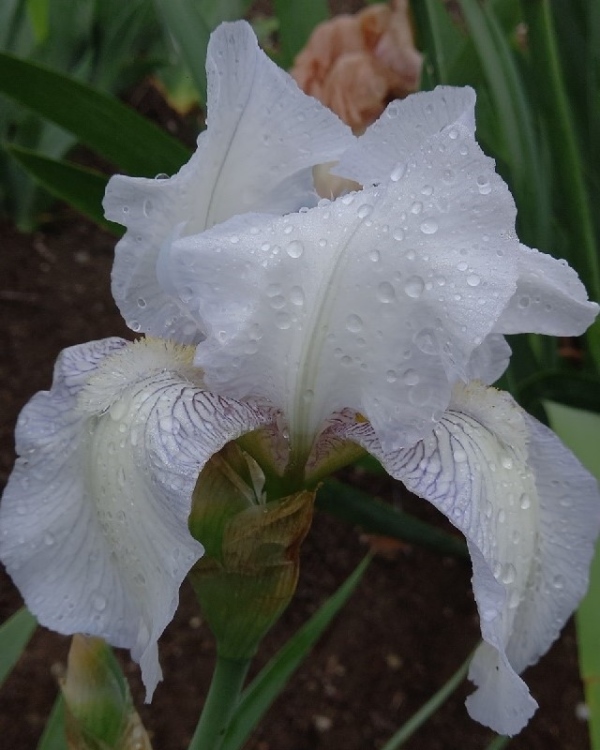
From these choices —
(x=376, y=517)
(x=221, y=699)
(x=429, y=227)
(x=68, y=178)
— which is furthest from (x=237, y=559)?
(x=68, y=178)

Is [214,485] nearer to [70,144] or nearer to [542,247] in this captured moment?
[542,247]

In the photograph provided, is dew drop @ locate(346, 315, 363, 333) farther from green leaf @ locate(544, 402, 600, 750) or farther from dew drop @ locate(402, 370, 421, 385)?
green leaf @ locate(544, 402, 600, 750)

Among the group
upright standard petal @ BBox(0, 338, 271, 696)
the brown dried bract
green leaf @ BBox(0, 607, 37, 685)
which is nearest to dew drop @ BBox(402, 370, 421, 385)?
upright standard petal @ BBox(0, 338, 271, 696)

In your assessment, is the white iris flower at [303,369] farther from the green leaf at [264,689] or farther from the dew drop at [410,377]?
the green leaf at [264,689]

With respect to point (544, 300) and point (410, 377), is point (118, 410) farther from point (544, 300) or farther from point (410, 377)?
point (544, 300)

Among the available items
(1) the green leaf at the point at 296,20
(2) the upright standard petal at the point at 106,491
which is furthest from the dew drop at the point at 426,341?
(1) the green leaf at the point at 296,20
